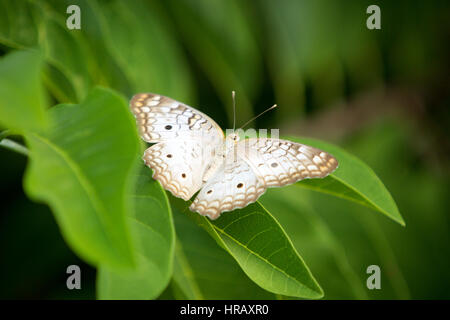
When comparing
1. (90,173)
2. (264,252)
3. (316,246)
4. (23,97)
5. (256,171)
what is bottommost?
(316,246)

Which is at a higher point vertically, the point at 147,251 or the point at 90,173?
the point at 90,173

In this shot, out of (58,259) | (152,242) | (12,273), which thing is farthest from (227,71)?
(152,242)

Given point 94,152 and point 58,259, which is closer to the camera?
point 94,152

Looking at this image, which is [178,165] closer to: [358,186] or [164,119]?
[164,119]

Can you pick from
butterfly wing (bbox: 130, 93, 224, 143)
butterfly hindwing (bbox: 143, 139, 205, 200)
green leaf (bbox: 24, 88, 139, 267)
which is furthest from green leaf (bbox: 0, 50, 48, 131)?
butterfly wing (bbox: 130, 93, 224, 143)

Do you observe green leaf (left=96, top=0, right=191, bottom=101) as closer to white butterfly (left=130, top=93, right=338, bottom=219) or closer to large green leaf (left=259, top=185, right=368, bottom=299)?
white butterfly (left=130, top=93, right=338, bottom=219)

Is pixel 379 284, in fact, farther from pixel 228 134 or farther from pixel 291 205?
pixel 228 134

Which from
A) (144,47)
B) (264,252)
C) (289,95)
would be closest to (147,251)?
(264,252)
